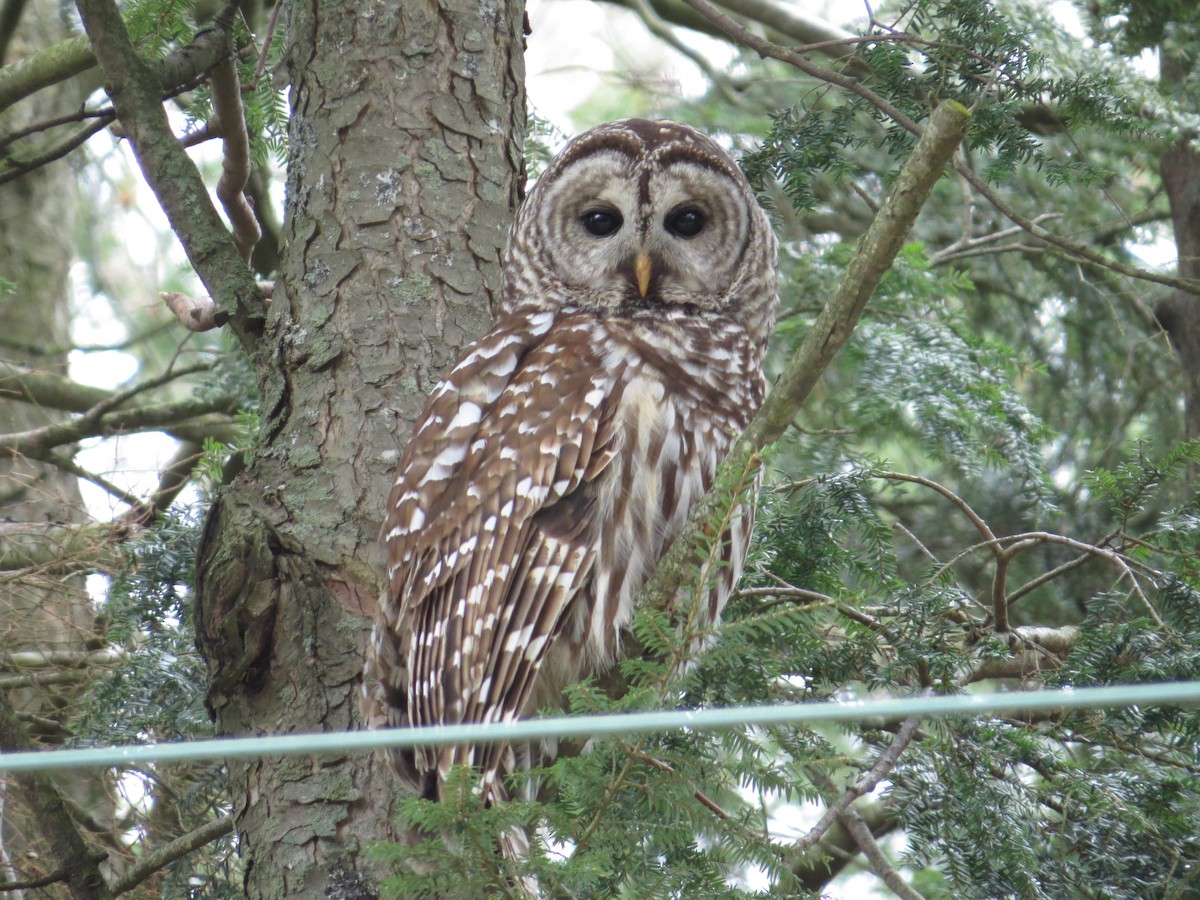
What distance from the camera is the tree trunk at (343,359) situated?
8.56ft

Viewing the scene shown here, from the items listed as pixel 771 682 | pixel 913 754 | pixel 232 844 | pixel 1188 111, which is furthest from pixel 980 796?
pixel 1188 111

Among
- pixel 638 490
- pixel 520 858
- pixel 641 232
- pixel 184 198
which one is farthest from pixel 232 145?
pixel 520 858

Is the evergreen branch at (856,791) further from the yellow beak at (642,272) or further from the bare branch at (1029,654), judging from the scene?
the yellow beak at (642,272)

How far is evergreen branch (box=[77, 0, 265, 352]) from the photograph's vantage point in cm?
320

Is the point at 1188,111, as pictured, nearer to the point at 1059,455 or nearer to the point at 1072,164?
the point at 1072,164

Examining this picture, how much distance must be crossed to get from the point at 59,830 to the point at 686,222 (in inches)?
79.5

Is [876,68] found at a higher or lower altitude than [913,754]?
higher

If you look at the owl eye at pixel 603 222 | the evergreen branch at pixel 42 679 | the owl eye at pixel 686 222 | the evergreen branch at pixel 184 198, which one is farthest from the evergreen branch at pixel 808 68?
the evergreen branch at pixel 42 679

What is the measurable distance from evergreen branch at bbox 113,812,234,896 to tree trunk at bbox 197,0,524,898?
0.74 ft

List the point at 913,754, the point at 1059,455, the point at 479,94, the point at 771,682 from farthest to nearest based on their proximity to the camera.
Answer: the point at 1059,455, the point at 479,94, the point at 771,682, the point at 913,754

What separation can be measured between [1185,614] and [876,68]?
1.58 m

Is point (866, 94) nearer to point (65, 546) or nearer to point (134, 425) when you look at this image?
point (65, 546)

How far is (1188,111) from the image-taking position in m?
3.56

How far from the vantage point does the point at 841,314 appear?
1.91 metres
